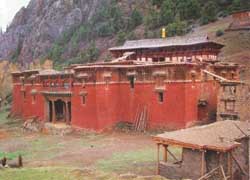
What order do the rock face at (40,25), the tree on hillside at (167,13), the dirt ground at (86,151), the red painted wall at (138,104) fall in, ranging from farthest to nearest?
the rock face at (40,25) < the tree on hillside at (167,13) < the red painted wall at (138,104) < the dirt ground at (86,151)

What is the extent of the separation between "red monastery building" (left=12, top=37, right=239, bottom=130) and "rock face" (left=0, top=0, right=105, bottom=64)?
3348 inches

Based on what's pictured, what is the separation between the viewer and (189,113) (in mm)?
33750

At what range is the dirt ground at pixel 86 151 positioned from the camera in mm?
23922

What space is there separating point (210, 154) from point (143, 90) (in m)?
16.9

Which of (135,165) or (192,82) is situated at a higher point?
(192,82)

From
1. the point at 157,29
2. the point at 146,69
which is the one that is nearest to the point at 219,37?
the point at 157,29

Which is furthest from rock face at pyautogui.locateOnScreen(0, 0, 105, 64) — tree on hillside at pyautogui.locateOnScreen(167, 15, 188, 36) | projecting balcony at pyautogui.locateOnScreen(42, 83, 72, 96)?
projecting balcony at pyautogui.locateOnScreen(42, 83, 72, 96)

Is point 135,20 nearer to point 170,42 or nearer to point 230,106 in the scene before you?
point 170,42

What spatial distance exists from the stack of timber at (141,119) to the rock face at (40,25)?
9147 centimetres

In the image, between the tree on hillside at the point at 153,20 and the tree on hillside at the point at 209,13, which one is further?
the tree on hillside at the point at 153,20

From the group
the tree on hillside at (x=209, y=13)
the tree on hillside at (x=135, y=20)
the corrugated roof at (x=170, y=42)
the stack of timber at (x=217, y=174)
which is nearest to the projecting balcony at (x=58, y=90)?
the corrugated roof at (x=170, y=42)

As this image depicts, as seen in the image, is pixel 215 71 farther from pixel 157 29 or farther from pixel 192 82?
pixel 157 29

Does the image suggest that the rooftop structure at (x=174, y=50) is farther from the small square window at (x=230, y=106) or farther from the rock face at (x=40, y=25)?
the rock face at (x=40, y=25)

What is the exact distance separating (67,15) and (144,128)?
4072 inches
